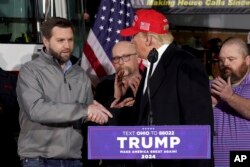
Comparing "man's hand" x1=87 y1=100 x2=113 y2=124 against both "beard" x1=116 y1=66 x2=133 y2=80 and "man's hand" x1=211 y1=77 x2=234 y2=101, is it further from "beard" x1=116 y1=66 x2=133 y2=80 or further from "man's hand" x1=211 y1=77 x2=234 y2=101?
"beard" x1=116 y1=66 x2=133 y2=80

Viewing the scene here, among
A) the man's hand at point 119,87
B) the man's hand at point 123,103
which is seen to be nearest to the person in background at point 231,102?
the man's hand at point 123,103

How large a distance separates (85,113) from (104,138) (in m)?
0.74

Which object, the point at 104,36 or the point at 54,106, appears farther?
the point at 104,36

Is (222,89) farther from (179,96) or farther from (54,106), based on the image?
(54,106)

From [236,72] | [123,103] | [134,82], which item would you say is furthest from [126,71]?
[236,72]

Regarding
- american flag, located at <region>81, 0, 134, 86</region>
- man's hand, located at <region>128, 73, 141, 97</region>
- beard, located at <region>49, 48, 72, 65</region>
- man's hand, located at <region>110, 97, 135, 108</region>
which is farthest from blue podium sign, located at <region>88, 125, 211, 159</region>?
american flag, located at <region>81, 0, 134, 86</region>

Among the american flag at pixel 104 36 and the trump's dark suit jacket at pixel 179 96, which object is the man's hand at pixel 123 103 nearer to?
the trump's dark suit jacket at pixel 179 96

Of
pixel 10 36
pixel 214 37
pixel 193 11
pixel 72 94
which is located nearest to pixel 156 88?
pixel 72 94

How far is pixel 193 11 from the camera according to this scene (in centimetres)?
949

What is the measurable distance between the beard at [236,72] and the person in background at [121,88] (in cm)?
68

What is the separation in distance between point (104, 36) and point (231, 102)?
2.93 m

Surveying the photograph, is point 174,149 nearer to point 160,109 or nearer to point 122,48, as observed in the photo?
point 160,109

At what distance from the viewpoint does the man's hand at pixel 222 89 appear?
4.71 meters

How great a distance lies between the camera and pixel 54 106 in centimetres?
455
